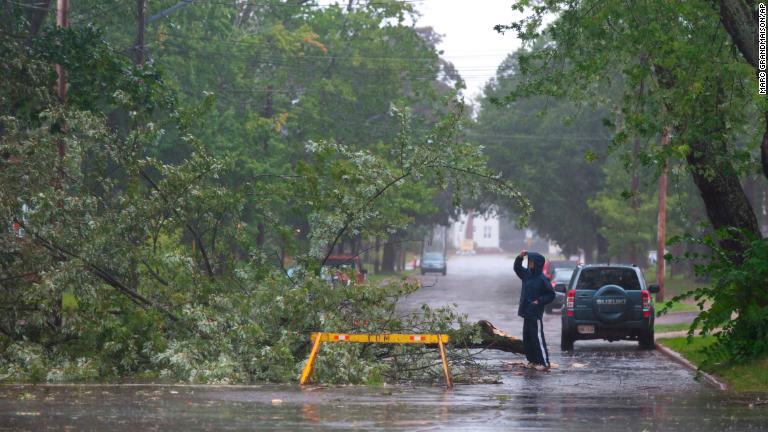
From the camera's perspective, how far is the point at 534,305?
63.4ft

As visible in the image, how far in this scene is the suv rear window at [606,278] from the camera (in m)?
25.5

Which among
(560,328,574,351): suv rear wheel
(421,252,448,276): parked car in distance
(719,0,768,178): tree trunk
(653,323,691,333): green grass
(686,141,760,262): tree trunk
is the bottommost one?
(421,252,448,276): parked car in distance

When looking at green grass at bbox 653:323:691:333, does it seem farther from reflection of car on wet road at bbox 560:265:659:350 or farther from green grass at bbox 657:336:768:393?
green grass at bbox 657:336:768:393

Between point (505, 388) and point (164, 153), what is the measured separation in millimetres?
33295

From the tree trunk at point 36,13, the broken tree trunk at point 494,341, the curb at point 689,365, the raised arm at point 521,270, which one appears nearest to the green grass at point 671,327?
the curb at point 689,365

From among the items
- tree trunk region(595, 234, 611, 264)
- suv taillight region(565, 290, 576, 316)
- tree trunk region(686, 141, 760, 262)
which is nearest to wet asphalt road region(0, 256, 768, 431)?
tree trunk region(686, 141, 760, 262)

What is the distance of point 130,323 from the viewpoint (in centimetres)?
1745

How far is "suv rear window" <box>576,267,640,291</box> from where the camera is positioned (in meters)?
25.5

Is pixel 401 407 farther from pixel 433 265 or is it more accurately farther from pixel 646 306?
pixel 433 265

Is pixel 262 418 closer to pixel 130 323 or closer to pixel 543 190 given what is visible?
pixel 130 323

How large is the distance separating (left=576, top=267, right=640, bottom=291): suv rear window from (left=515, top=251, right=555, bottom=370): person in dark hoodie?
595cm

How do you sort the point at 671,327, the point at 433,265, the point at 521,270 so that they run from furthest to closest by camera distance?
the point at 433,265 < the point at 671,327 < the point at 521,270

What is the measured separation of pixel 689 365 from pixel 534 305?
334 centimetres

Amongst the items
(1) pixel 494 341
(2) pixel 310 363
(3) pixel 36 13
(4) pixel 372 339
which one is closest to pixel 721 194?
(1) pixel 494 341
